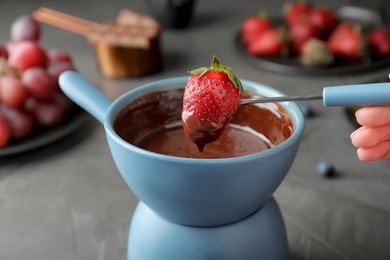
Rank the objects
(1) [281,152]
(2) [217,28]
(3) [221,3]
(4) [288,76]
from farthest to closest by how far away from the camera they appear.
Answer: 1. (3) [221,3]
2. (2) [217,28]
3. (4) [288,76]
4. (1) [281,152]

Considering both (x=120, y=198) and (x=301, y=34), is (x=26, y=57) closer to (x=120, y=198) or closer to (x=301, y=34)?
(x=120, y=198)

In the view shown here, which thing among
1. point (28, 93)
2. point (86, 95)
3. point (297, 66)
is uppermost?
point (86, 95)

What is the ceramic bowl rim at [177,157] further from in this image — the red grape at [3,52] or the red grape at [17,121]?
the red grape at [3,52]

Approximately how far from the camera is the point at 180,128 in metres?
0.69

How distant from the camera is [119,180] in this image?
915mm

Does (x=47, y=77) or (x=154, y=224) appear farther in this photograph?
(x=47, y=77)

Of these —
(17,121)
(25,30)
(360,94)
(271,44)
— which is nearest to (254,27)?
(271,44)

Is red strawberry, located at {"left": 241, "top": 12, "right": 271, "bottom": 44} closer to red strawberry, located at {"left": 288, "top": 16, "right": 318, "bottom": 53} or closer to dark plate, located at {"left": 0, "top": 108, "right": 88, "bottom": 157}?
red strawberry, located at {"left": 288, "top": 16, "right": 318, "bottom": 53}

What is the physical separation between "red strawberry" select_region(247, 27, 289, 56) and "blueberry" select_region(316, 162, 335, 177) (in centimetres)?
44

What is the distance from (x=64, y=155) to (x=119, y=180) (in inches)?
5.1

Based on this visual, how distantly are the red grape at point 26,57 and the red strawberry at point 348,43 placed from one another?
25.6 inches

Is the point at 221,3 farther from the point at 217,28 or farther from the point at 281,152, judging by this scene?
the point at 281,152

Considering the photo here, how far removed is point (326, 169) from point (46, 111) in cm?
50

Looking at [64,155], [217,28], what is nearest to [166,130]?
[64,155]
